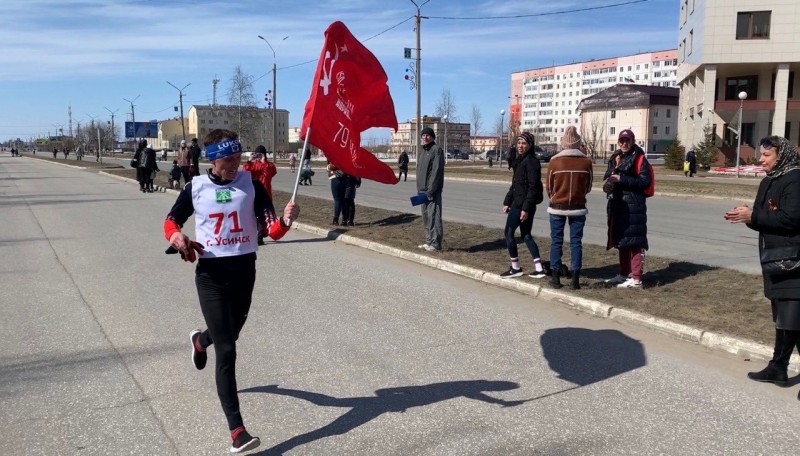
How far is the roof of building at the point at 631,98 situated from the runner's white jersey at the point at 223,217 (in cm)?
10779

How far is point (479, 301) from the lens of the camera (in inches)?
302

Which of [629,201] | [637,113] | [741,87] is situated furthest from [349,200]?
[637,113]

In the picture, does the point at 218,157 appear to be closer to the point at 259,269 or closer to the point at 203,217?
the point at 203,217

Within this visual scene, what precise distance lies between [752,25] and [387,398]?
51.9 metres

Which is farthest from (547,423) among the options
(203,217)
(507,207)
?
(507,207)

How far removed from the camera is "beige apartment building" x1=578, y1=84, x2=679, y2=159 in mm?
104125

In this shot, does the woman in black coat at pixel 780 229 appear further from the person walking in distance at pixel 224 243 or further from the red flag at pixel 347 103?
the person walking in distance at pixel 224 243

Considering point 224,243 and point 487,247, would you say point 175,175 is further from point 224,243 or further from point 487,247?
point 224,243

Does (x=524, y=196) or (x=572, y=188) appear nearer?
(x=572, y=188)

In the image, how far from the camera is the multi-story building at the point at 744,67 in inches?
1816

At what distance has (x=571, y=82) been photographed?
152 metres

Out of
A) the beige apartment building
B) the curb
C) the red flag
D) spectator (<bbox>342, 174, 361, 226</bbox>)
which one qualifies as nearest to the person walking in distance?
the red flag

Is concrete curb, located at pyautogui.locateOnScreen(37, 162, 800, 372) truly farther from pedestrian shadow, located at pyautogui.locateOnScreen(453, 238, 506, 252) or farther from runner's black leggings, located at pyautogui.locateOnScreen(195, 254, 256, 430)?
runner's black leggings, located at pyautogui.locateOnScreen(195, 254, 256, 430)

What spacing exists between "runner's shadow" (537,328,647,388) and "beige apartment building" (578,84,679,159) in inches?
4007
